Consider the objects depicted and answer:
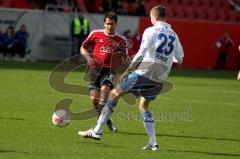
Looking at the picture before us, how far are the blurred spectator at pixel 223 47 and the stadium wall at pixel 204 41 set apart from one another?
22.6 inches

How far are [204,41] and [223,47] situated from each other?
3.78ft

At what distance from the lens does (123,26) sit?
35.0 metres

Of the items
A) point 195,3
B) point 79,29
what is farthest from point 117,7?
point 195,3

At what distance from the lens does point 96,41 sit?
1293cm

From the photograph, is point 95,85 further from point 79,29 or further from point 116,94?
point 79,29

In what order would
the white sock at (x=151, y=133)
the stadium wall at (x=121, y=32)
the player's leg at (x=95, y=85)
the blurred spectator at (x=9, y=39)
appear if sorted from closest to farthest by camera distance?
1. the white sock at (x=151, y=133)
2. the player's leg at (x=95, y=85)
3. the blurred spectator at (x=9, y=39)
4. the stadium wall at (x=121, y=32)

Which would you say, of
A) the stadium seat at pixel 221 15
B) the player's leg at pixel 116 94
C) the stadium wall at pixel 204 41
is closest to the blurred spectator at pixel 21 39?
the stadium wall at pixel 204 41

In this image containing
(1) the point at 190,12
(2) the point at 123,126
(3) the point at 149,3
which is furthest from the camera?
(1) the point at 190,12

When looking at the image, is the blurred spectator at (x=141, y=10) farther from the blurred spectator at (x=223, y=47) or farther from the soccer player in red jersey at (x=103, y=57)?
the soccer player in red jersey at (x=103, y=57)

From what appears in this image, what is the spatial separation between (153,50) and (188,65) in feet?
84.8

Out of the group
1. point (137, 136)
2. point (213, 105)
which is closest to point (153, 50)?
point (137, 136)

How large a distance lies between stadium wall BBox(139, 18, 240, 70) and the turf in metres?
12.8

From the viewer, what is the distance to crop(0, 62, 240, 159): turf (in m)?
10.4

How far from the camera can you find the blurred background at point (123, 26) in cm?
3278
